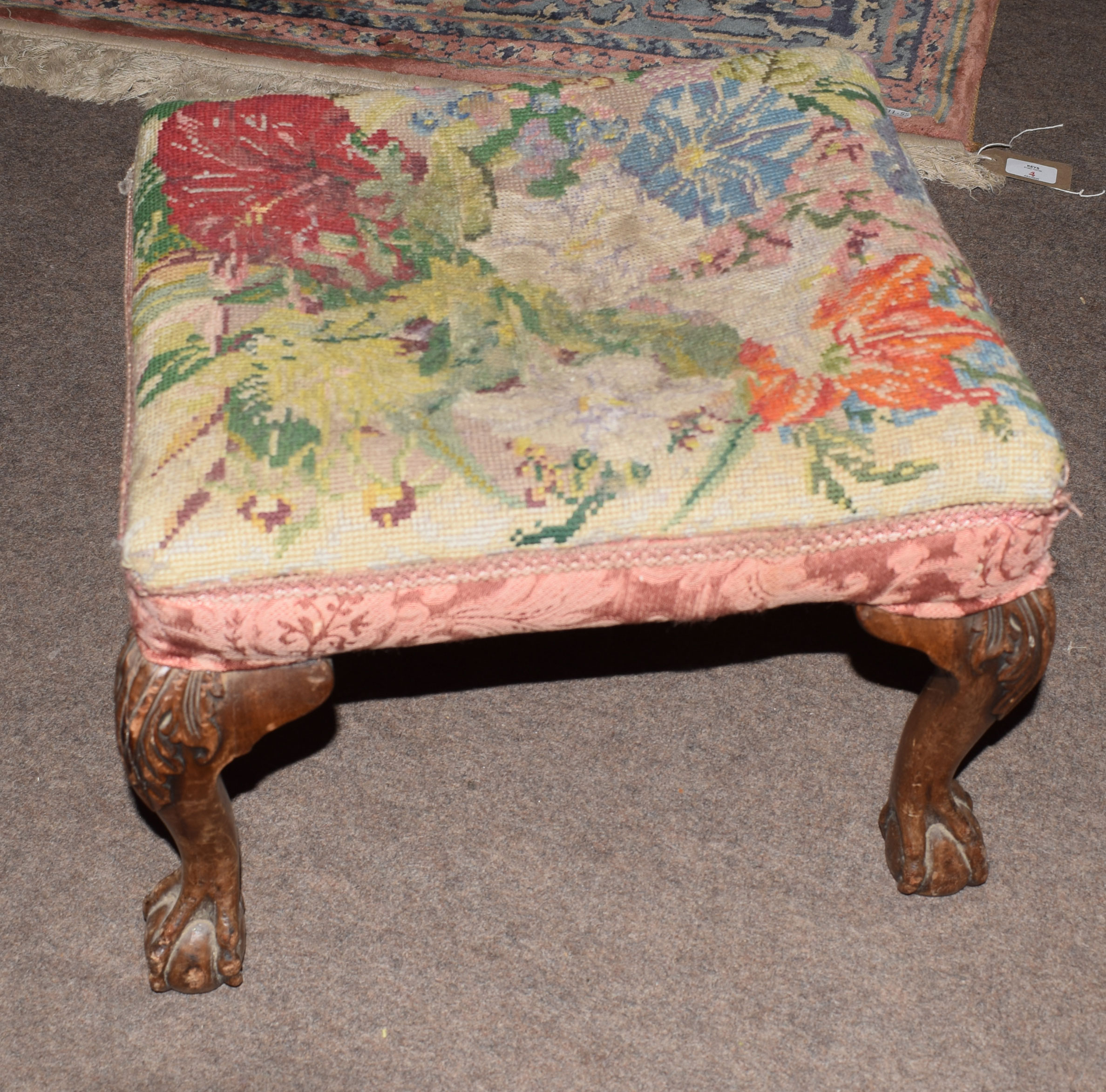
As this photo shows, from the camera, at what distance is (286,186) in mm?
1052

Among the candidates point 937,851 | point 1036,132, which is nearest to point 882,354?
point 937,851

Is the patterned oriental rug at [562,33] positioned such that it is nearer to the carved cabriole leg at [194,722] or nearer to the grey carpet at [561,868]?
the grey carpet at [561,868]

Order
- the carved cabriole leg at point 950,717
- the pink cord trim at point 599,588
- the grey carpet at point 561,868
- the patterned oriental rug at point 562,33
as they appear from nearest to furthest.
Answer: the pink cord trim at point 599,588
the carved cabriole leg at point 950,717
the grey carpet at point 561,868
the patterned oriental rug at point 562,33

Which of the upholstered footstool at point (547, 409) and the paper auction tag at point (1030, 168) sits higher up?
the upholstered footstool at point (547, 409)

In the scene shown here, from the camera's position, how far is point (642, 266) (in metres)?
1.06

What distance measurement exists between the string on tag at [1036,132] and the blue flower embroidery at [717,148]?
97 cm

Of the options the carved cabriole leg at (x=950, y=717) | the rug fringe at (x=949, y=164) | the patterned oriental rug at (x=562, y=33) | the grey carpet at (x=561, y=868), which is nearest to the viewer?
the carved cabriole leg at (x=950, y=717)

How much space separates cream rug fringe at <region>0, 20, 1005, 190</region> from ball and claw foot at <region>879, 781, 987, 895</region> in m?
1.17

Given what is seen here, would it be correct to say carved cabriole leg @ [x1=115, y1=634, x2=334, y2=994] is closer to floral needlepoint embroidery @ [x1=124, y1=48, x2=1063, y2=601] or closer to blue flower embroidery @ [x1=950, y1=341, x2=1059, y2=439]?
floral needlepoint embroidery @ [x1=124, y1=48, x2=1063, y2=601]

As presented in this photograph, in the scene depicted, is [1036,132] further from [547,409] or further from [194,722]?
[194,722]

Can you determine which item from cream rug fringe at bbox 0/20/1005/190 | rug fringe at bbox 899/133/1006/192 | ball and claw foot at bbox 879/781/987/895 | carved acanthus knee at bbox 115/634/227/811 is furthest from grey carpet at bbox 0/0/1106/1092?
cream rug fringe at bbox 0/20/1005/190

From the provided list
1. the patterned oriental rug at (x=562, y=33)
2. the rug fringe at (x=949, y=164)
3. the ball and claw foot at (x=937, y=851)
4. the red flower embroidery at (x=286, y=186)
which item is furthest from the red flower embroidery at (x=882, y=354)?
the patterned oriental rug at (x=562, y=33)

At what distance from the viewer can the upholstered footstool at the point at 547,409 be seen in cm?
85

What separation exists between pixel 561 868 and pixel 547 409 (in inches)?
19.6
